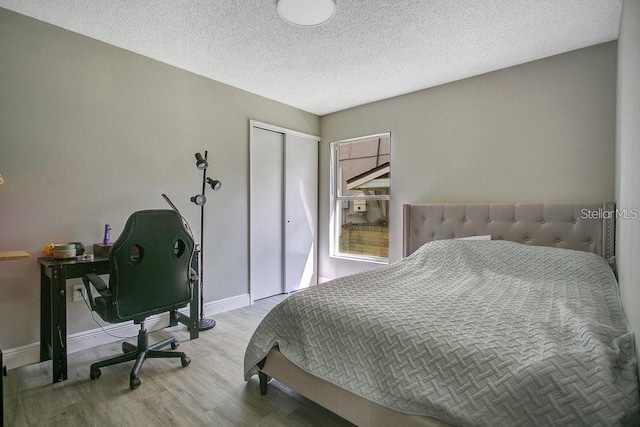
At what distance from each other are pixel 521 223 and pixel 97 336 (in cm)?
365

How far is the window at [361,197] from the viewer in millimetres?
3969

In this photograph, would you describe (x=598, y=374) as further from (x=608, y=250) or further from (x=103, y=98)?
(x=103, y=98)

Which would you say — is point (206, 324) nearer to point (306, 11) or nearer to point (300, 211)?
point (300, 211)

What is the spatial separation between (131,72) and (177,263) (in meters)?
1.78

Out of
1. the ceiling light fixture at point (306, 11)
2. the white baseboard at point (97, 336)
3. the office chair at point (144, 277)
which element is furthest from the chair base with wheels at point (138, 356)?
the ceiling light fixture at point (306, 11)

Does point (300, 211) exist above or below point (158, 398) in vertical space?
above

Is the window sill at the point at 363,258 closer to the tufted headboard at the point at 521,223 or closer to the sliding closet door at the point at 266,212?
the tufted headboard at the point at 521,223

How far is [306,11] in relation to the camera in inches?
82.6

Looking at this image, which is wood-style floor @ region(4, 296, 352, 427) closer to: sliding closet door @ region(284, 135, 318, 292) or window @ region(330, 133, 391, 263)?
sliding closet door @ region(284, 135, 318, 292)

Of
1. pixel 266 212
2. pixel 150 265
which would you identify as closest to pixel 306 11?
pixel 150 265

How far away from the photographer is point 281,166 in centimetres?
406

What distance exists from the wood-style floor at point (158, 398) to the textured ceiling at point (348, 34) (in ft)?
8.01

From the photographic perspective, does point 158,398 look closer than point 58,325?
Yes

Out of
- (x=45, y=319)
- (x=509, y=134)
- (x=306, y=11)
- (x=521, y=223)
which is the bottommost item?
(x=45, y=319)
